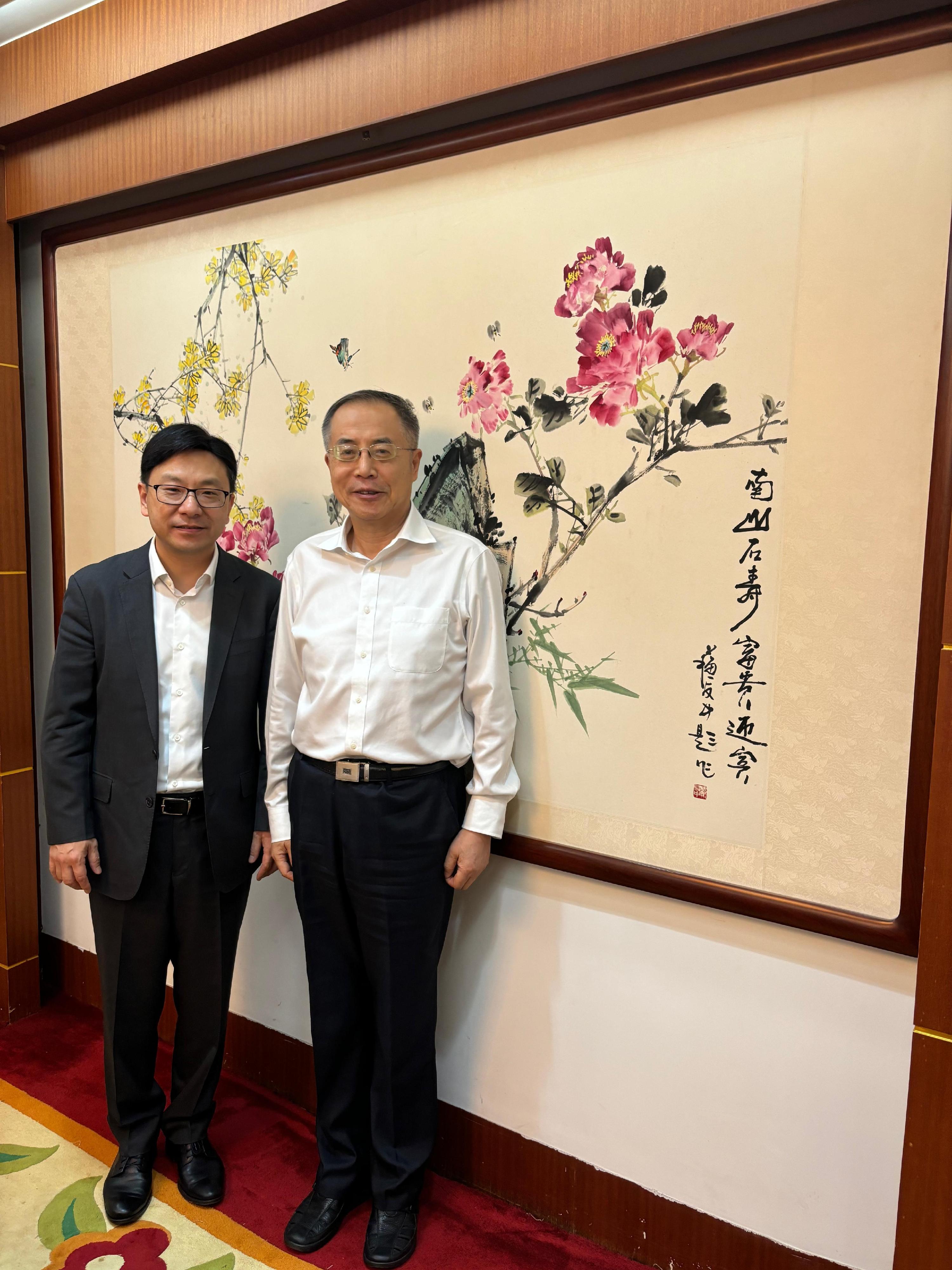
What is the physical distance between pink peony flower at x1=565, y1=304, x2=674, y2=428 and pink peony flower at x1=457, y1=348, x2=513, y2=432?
16 cm

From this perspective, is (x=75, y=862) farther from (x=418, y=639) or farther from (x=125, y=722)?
(x=418, y=639)

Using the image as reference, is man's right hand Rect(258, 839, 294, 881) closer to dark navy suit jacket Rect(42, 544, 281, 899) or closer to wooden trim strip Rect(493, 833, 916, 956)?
dark navy suit jacket Rect(42, 544, 281, 899)

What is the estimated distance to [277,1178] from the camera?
6.60ft

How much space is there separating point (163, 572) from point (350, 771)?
0.62 m

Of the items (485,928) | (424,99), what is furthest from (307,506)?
(485,928)

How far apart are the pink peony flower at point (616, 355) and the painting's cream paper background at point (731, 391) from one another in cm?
4

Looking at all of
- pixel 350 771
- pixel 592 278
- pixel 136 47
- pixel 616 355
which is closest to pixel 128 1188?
pixel 350 771

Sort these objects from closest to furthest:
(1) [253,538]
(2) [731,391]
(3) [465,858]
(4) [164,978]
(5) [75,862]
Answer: (2) [731,391] → (3) [465,858] → (5) [75,862] → (4) [164,978] → (1) [253,538]

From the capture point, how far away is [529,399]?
69.3 inches

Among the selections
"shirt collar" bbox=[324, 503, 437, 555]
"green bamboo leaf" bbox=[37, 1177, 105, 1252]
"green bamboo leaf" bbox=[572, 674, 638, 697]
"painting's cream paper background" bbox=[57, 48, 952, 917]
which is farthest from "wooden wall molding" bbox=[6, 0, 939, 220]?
"green bamboo leaf" bbox=[37, 1177, 105, 1252]

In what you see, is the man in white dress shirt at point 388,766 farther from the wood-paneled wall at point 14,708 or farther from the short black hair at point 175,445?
the wood-paneled wall at point 14,708

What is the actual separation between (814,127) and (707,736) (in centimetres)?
104

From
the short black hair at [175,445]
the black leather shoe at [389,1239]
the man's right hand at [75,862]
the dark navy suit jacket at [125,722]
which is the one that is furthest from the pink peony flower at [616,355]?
the black leather shoe at [389,1239]

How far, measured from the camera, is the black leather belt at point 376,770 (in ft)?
5.68
